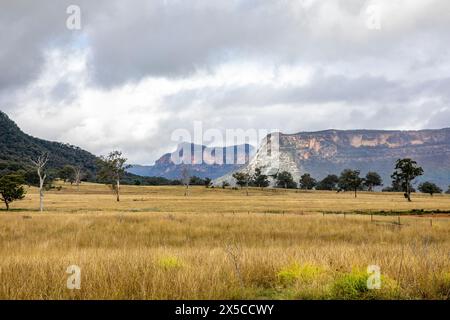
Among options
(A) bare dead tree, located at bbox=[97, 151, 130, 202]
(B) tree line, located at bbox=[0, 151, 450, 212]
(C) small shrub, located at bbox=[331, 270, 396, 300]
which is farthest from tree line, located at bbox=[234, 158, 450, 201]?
(C) small shrub, located at bbox=[331, 270, 396, 300]

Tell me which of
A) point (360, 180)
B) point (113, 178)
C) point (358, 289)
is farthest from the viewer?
point (360, 180)

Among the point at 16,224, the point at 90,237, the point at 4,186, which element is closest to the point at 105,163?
the point at 4,186

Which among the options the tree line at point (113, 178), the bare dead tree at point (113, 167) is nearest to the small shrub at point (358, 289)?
the tree line at point (113, 178)

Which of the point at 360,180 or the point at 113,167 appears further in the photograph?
the point at 360,180

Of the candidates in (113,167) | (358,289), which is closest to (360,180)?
(113,167)

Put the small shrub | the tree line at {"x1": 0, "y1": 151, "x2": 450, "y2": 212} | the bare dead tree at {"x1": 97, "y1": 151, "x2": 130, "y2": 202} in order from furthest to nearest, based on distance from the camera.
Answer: the bare dead tree at {"x1": 97, "y1": 151, "x2": 130, "y2": 202}
the tree line at {"x1": 0, "y1": 151, "x2": 450, "y2": 212}
the small shrub

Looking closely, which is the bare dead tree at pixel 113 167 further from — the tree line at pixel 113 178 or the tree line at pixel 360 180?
the tree line at pixel 360 180

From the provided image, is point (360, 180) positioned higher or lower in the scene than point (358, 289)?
higher

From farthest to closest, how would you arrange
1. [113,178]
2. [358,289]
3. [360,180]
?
[360,180] → [113,178] → [358,289]

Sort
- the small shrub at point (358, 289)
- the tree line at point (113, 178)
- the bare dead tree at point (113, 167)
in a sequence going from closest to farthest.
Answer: the small shrub at point (358, 289)
the tree line at point (113, 178)
the bare dead tree at point (113, 167)

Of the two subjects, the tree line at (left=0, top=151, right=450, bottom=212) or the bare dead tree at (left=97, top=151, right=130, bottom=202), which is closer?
the tree line at (left=0, top=151, right=450, bottom=212)

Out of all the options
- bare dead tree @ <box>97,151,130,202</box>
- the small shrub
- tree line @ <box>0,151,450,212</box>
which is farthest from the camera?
bare dead tree @ <box>97,151,130,202</box>

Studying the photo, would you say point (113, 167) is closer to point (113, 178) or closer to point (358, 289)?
point (113, 178)

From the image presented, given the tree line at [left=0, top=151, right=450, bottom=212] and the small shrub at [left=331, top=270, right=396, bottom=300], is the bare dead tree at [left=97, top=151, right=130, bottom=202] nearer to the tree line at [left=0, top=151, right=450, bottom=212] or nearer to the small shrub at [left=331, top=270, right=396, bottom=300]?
the tree line at [left=0, top=151, right=450, bottom=212]
